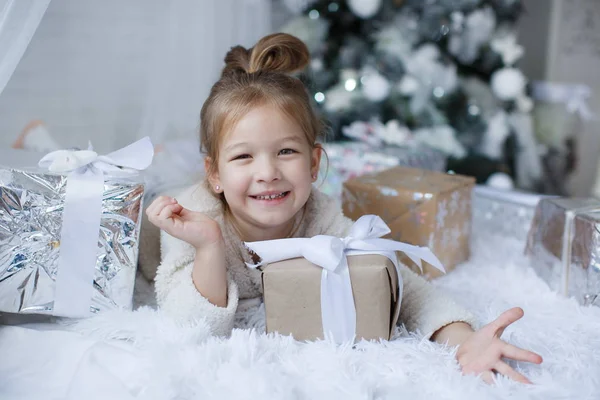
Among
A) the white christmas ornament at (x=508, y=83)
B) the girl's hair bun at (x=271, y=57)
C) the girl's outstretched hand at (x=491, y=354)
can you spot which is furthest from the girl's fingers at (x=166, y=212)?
the white christmas ornament at (x=508, y=83)

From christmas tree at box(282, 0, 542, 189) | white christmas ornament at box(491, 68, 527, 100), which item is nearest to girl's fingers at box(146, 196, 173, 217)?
christmas tree at box(282, 0, 542, 189)

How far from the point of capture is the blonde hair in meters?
1.09

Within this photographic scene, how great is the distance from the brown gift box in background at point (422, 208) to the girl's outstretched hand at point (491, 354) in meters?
0.44

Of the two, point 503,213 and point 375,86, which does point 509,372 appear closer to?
point 503,213

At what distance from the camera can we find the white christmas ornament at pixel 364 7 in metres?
2.31

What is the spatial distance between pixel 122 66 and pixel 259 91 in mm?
635

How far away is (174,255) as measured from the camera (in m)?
1.08

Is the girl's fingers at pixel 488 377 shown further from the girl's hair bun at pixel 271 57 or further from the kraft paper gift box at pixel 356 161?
the kraft paper gift box at pixel 356 161

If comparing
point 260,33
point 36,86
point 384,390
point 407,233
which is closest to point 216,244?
point 384,390

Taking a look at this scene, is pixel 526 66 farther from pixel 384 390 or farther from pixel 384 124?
pixel 384 390

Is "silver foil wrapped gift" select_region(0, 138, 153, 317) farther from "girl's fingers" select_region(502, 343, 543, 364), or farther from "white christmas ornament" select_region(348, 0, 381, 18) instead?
"white christmas ornament" select_region(348, 0, 381, 18)

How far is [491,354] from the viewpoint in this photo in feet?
2.89

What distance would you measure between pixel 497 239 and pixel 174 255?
3.13ft

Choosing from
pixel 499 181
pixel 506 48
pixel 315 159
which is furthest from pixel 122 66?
pixel 499 181
